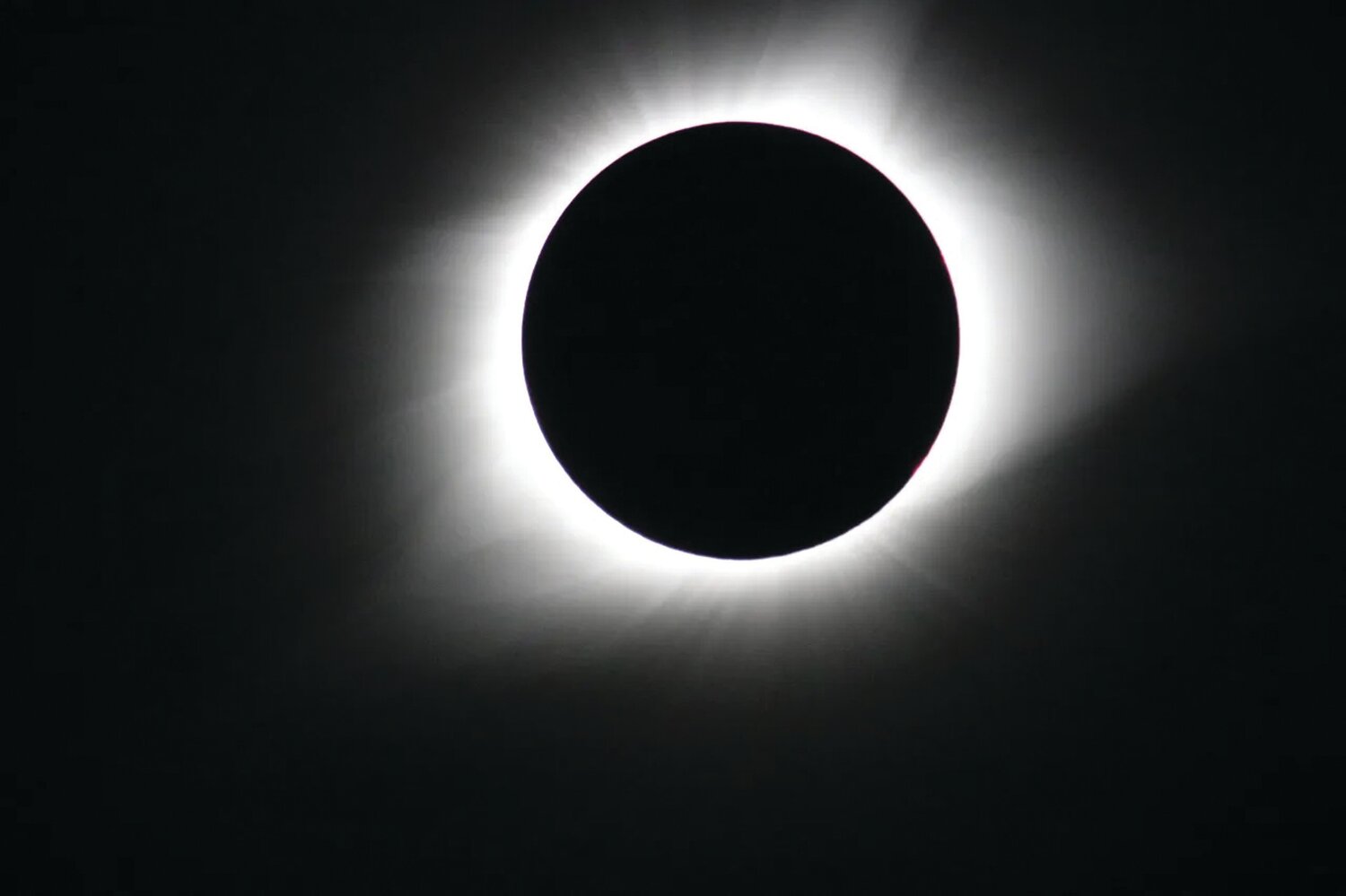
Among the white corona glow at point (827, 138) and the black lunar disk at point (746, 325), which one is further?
the white corona glow at point (827, 138)

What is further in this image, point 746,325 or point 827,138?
point 827,138

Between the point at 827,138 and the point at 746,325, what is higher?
→ the point at 827,138

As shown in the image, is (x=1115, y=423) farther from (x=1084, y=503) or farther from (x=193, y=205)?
(x=193, y=205)

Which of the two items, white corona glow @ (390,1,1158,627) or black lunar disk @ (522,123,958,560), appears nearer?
black lunar disk @ (522,123,958,560)
